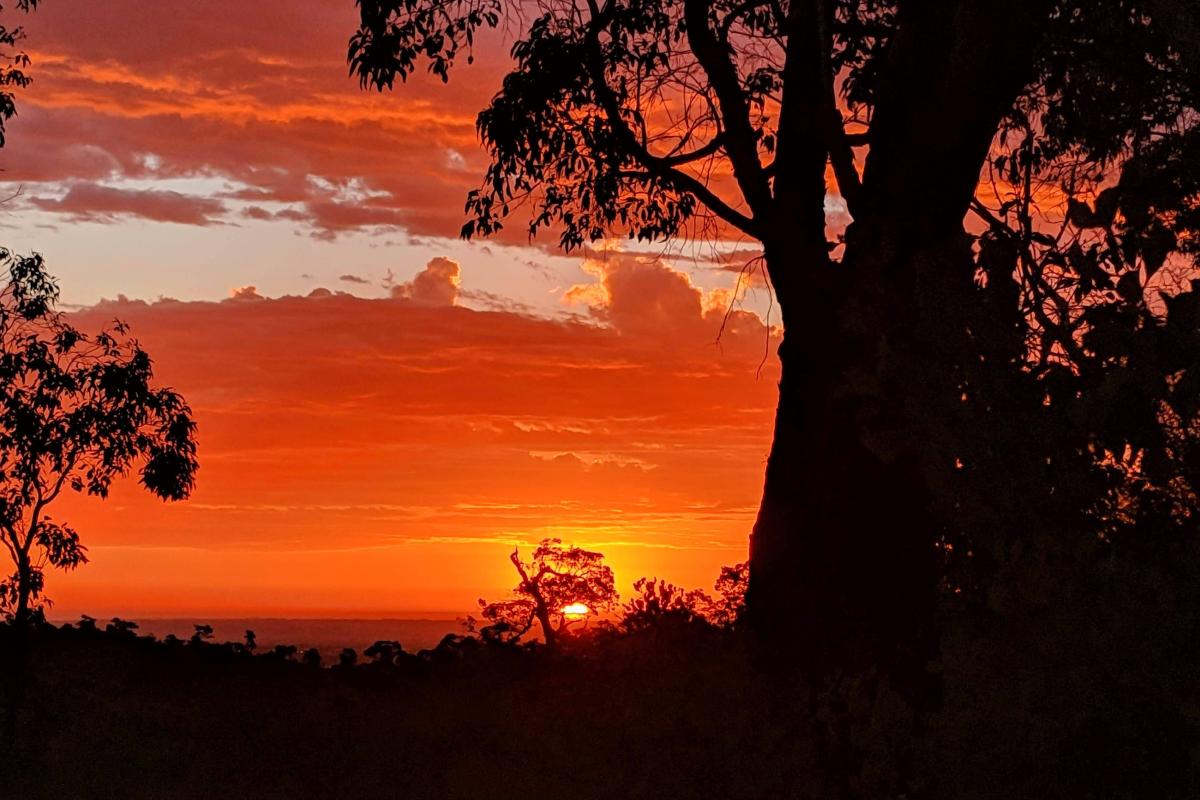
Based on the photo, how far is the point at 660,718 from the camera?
9.79 m

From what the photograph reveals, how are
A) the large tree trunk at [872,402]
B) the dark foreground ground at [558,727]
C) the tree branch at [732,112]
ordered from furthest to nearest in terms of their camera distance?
the tree branch at [732,112]
the large tree trunk at [872,402]
the dark foreground ground at [558,727]

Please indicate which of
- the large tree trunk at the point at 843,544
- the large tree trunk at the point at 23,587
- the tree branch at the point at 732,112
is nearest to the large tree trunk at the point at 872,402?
the large tree trunk at the point at 843,544

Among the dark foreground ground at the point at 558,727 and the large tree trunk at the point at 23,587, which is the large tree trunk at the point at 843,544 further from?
the large tree trunk at the point at 23,587

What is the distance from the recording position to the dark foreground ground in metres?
5.54

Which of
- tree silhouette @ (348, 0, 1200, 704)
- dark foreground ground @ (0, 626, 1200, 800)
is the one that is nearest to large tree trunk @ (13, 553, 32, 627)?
dark foreground ground @ (0, 626, 1200, 800)

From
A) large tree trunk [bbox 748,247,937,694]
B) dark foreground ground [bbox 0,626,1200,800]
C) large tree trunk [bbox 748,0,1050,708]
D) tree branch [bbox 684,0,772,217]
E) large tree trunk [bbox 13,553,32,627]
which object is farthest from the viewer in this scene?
large tree trunk [bbox 13,553,32,627]

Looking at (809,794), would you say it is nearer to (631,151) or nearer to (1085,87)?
(1085,87)

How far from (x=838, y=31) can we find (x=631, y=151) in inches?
117

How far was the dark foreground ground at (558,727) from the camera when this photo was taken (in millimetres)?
5539

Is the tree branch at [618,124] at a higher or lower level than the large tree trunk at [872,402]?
higher

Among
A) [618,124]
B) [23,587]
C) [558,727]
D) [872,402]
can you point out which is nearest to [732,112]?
[618,124]

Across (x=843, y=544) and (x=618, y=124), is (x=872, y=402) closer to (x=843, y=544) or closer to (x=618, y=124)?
(x=843, y=544)

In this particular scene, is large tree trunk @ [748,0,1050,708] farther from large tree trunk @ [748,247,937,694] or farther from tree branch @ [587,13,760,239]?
tree branch @ [587,13,760,239]

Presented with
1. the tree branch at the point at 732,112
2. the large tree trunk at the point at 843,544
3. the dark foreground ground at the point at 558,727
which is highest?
the tree branch at the point at 732,112
